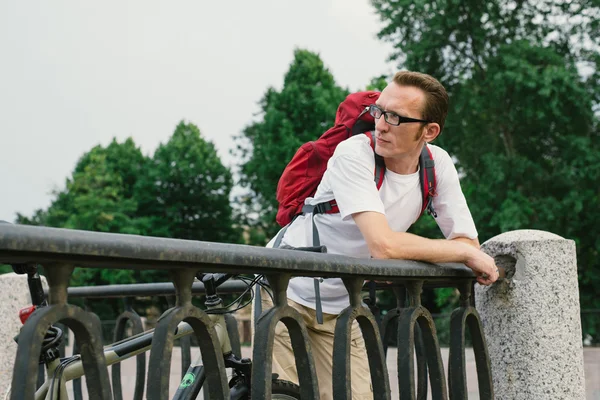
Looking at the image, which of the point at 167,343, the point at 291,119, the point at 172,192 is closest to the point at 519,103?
the point at 291,119

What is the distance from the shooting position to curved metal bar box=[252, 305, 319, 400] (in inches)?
77.1

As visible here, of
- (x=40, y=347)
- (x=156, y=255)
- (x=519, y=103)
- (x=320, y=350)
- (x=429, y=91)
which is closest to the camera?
(x=40, y=347)

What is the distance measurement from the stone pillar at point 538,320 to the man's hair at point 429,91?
75 centimetres

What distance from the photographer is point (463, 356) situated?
3.12 metres

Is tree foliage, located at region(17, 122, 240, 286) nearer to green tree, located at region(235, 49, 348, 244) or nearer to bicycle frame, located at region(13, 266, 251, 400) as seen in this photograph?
green tree, located at region(235, 49, 348, 244)

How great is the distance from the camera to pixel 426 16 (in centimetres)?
2519

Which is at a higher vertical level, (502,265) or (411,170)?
(411,170)

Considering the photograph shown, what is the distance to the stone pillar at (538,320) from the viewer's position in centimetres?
335

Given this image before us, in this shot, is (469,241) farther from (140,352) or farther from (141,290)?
(141,290)

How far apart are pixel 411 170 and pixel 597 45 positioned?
922 inches

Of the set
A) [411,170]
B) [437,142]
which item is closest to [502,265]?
[411,170]

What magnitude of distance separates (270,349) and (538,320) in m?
1.73

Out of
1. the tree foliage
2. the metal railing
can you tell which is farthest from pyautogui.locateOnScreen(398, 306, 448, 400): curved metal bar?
the tree foliage

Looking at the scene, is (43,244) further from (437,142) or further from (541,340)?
(437,142)
